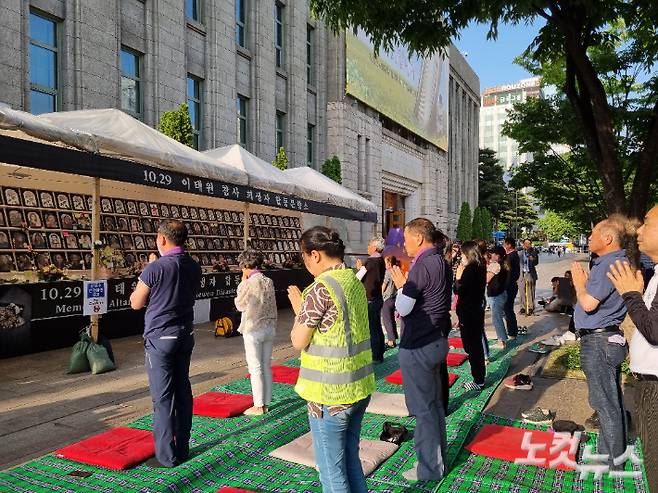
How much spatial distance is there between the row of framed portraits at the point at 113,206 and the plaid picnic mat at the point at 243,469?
19.5ft

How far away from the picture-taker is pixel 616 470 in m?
→ 4.62

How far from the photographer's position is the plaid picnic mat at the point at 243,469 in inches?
170

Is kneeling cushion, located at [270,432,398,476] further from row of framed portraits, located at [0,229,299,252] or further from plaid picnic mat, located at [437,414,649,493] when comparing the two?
row of framed portraits, located at [0,229,299,252]

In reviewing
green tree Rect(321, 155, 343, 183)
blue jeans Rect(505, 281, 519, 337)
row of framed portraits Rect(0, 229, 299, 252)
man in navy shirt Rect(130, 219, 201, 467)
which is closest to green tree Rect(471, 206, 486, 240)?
green tree Rect(321, 155, 343, 183)

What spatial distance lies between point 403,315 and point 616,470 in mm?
2327

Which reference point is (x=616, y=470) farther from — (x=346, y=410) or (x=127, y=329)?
(x=127, y=329)

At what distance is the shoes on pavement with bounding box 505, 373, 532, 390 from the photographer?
24.1 ft

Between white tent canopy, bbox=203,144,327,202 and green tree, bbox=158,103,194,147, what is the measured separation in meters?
1.42

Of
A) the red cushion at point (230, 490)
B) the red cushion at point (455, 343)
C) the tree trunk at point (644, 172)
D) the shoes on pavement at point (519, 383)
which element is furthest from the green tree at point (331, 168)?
the red cushion at point (230, 490)

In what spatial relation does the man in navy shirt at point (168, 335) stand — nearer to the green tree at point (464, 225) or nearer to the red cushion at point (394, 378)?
the red cushion at point (394, 378)

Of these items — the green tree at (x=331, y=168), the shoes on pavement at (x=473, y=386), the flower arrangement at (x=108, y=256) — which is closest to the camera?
the shoes on pavement at (x=473, y=386)

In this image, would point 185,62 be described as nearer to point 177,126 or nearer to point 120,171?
point 177,126

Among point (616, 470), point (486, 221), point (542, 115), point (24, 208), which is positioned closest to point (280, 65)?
point (542, 115)

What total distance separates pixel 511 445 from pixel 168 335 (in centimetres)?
341
